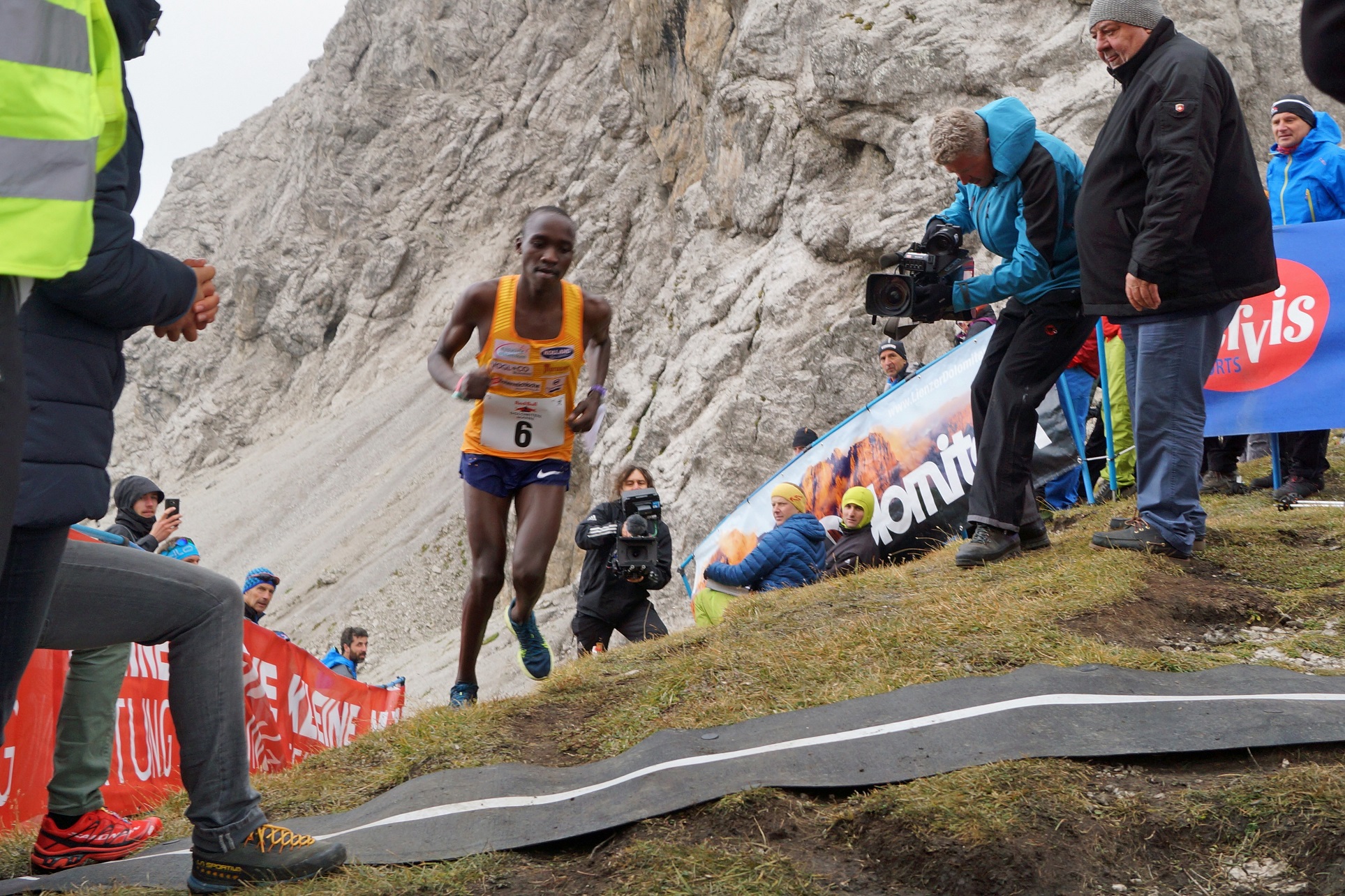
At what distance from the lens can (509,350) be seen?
6004mm

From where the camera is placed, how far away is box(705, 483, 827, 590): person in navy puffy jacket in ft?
27.2

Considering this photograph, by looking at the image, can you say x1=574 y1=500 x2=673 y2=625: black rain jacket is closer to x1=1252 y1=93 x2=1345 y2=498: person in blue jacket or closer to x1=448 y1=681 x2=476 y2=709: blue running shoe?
x1=448 y1=681 x2=476 y2=709: blue running shoe

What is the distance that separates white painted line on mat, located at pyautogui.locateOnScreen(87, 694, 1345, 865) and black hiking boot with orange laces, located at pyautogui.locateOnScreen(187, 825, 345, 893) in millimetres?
397

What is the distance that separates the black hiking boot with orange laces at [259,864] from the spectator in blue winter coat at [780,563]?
16.9 ft

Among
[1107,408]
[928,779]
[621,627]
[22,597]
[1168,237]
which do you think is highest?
[1168,237]

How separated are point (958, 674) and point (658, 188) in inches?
1443

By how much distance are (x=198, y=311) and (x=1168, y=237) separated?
14.4ft

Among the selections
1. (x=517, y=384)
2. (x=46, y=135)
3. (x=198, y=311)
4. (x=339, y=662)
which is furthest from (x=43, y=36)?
(x=339, y=662)

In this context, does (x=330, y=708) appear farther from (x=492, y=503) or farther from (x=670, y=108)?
(x=670, y=108)

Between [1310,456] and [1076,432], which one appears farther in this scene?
[1076,432]

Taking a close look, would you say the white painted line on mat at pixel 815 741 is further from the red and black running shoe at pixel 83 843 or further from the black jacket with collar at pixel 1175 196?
the black jacket with collar at pixel 1175 196

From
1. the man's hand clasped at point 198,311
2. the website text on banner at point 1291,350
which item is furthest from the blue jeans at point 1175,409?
the man's hand clasped at point 198,311

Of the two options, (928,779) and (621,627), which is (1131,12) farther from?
(621,627)

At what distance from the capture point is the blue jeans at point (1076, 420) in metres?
9.00
